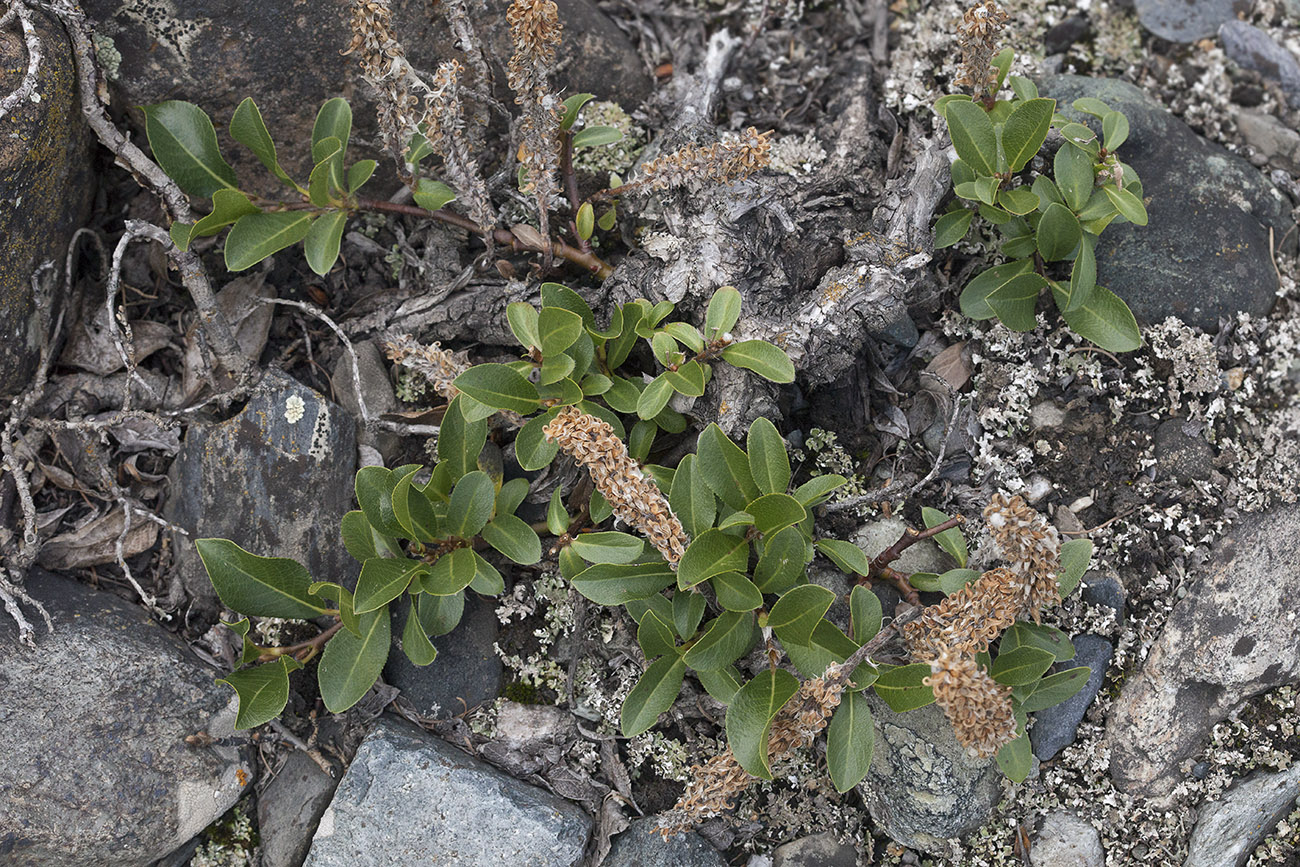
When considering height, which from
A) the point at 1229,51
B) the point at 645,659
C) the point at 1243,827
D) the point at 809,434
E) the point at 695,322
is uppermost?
the point at 1229,51

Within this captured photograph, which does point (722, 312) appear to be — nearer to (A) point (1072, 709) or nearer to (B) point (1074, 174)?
(B) point (1074, 174)

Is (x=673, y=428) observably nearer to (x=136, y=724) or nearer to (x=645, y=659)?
(x=645, y=659)

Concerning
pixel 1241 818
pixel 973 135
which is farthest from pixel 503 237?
pixel 1241 818

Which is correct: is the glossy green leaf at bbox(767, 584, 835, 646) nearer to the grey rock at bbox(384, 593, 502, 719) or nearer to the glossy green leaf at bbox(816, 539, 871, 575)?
the glossy green leaf at bbox(816, 539, 871, 575)

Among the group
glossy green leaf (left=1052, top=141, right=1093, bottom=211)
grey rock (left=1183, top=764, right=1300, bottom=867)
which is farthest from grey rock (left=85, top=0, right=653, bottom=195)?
grey rock (left=1183, top=764, right=1300, bottom=867)

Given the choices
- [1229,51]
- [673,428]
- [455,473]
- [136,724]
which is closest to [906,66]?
[1229,51]

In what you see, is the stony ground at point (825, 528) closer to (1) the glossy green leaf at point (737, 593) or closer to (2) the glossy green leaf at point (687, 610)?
(2) the glossy green leaf at point (687, 610)

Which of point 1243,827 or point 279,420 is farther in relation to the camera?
point 279,420
